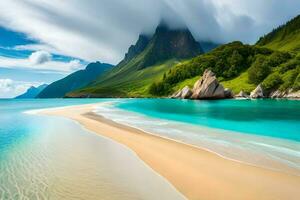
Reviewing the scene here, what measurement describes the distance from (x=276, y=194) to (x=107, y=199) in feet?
25.4

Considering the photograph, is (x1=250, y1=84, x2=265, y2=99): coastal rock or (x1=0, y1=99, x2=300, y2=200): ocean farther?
(x1=250, y1=84, x2=265, y2=99): coastal rock

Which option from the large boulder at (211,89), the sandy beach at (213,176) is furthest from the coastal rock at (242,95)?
the sandy beach at (213,176)

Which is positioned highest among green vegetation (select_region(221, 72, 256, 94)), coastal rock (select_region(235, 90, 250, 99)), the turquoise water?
green vegetation (select_region(221, 72, 256, 94))

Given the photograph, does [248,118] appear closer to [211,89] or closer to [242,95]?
[211,89]

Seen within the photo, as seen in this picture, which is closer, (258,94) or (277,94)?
(277,94)

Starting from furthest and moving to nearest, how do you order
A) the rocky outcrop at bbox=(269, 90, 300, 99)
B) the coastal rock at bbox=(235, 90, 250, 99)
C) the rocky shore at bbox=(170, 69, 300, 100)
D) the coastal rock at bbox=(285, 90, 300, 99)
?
the coastal rock at bbox=(235, 90, 250, 99), the rocky shore at bbox=(170, 69, 300, 100), the rocky outcrop at bbox=(269, 90, 300, 99), the coastal rock at bbox=(285, 90, 300, 99)

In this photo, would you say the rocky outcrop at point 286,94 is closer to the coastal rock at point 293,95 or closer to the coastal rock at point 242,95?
the coastal rock at point 293,95

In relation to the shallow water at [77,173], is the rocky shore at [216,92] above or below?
above

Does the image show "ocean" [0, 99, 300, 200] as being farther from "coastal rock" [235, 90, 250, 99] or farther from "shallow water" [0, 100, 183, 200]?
"coastal rock" [235, 90, 250, 99]

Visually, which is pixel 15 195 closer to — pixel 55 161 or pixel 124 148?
pixel 55 161

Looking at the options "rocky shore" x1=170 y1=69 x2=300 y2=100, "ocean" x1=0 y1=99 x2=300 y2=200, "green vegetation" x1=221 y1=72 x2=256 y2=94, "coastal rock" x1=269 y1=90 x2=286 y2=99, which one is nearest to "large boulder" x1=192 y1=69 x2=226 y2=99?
"rocky shore" x1=170 y1=69 x2=300 y2=100

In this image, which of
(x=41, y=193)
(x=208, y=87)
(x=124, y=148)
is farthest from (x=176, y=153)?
(x=208, y=87)

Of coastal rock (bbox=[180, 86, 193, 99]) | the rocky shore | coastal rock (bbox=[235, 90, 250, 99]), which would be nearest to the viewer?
the rocky shore

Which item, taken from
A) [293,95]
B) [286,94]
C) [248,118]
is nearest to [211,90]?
[286,94]
